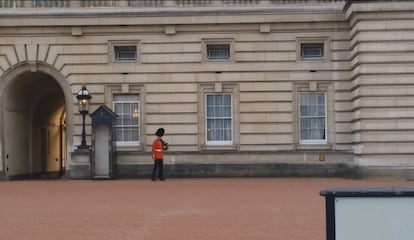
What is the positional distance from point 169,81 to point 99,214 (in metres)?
13.3

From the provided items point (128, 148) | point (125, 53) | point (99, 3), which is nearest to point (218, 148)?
point (128, 148)

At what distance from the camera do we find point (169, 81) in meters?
25.6

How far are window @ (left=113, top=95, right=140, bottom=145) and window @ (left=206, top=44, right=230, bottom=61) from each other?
3234 millimetres

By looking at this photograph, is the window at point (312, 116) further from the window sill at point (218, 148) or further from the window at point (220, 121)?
the window at point (220, 121)

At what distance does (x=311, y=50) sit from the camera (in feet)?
84.6

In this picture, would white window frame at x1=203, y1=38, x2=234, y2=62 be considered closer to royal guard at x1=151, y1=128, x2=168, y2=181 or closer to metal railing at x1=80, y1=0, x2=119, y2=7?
metal railing at x1=80, y1=0, x2=119, y2=7

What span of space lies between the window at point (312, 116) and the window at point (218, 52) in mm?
3236

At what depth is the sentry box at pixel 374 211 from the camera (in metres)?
5.10

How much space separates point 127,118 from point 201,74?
10.9 ft

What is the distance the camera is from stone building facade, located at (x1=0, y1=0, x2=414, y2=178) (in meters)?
25.2

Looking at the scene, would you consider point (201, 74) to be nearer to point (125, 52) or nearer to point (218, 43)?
point (218, 43)

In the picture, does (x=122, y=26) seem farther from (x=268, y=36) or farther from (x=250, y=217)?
(x=250, y=217)

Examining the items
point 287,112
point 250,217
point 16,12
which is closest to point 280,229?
point 250,217

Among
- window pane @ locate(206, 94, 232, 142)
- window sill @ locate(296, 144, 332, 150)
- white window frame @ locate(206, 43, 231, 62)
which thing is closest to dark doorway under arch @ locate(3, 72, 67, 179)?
white window frame @ locate(206, 43, 231, 62)
